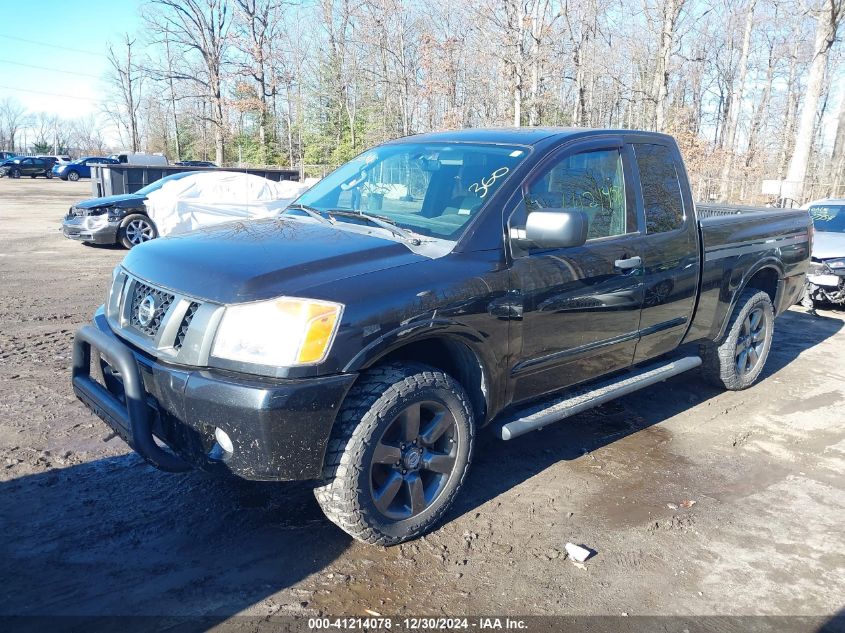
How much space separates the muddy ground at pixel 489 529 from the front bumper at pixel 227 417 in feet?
1.77

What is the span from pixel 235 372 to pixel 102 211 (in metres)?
10.8

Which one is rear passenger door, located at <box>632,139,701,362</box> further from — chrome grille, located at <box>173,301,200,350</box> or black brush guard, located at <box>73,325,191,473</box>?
black brush guard, located at <box>73,325,191,473</box>

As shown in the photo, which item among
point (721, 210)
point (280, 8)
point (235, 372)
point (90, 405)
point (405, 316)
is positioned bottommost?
point (90, 405)

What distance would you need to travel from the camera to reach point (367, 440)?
2953 millimetres

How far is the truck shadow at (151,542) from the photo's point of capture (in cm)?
280

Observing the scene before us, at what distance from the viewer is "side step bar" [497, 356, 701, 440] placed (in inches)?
144

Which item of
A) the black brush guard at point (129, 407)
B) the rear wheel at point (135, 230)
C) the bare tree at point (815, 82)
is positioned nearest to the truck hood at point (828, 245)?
the bare tree at point (815, 82)

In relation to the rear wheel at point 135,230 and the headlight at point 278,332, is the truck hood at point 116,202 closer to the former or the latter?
Result: the rear wheel at point 135,230

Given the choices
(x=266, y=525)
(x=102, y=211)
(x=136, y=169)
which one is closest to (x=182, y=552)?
(x=266, y=525)

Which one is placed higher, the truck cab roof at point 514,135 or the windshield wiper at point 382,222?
the truck cab roof at point 514,135

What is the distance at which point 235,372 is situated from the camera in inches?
110

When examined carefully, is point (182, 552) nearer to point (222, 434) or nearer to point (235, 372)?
point (222, 434)

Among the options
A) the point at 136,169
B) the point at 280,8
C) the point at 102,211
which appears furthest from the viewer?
the point at 280,8

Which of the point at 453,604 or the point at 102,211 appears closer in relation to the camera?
the point at 453,604
